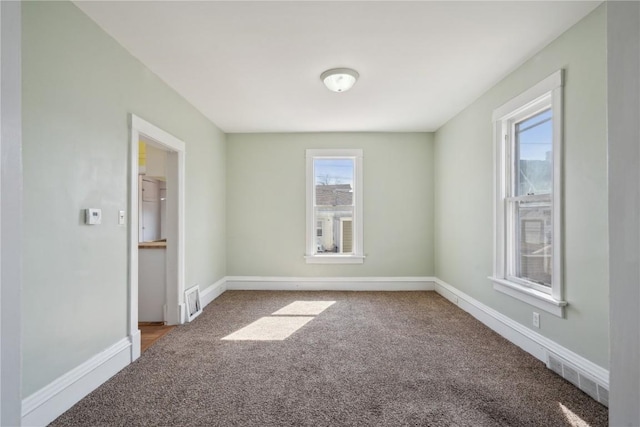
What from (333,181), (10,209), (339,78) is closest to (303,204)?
(333,181)

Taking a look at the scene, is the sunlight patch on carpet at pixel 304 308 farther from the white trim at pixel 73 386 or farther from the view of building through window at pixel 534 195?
the view of building through window at pixel 534 195

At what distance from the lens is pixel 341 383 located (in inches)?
92.0

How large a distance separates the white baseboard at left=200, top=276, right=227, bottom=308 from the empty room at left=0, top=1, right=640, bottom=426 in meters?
0.10

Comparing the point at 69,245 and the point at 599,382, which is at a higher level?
the point at 69,245

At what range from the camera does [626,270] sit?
2.06 feet

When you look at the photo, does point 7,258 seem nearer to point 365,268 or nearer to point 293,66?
point 293,66

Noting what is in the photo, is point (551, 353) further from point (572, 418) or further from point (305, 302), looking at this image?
point (305, 302)

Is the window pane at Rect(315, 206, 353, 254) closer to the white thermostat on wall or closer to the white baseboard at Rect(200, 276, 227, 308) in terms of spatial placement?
the white baseboard at Rect(200, 276, 227, 308)

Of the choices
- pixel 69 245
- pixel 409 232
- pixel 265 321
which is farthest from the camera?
pixel 409 232

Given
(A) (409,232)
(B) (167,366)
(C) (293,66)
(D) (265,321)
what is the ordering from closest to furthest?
(B) (167,366), (C) (293,66), (D) (265,321), (A) (409,232)

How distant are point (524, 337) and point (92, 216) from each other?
363 centimetres

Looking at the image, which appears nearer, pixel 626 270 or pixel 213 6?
pixel 626 270

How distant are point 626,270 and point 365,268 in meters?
4.68

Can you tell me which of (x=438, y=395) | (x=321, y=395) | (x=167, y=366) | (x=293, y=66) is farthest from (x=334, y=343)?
(x=293, y=66)
